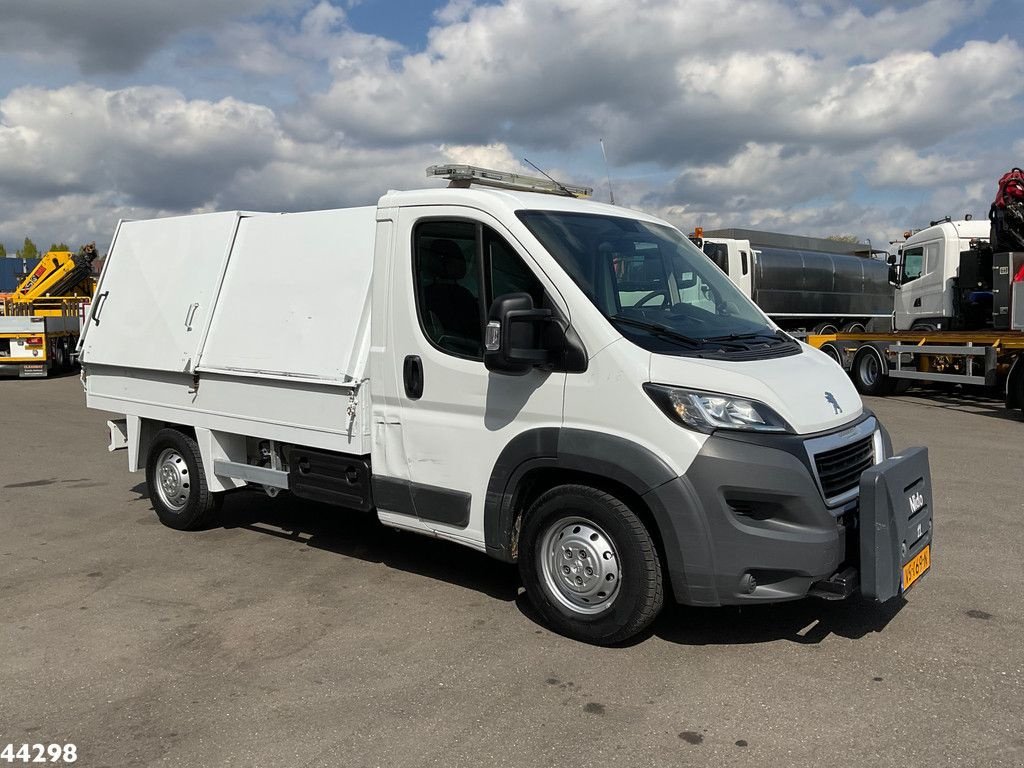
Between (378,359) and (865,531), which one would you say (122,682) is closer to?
(378,359)

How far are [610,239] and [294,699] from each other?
2.90 metres

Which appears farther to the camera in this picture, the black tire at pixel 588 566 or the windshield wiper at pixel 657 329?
the windshield wiper at pixel 657 329

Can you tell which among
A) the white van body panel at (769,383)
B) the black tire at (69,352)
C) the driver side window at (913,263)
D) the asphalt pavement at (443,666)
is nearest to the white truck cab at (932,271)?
the driver side window at (913,263)

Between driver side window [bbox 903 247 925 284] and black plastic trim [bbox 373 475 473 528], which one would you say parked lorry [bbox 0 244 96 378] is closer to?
driver side window [bbox 903 247 925 284]

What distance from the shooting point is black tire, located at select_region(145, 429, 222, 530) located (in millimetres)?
6613

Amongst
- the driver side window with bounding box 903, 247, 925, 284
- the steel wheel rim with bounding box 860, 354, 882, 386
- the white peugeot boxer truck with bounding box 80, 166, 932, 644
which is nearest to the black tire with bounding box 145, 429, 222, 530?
the white peugeot boxer truck with bounding box 80, 166, 932, 644

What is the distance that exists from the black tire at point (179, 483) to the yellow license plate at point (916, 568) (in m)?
4.82

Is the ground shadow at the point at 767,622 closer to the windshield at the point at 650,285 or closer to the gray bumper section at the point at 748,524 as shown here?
the gray bumper section at the point at 748,524

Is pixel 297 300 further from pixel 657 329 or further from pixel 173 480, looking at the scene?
pixel 657 329

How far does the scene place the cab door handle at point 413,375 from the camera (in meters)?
4.93

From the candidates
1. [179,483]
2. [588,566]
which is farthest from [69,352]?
[588,566]

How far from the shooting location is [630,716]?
146 inches

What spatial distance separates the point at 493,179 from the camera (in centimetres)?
552

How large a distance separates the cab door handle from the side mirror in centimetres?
66
